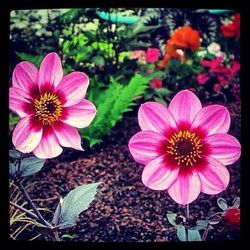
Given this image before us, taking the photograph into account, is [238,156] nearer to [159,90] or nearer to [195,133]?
[195,133]

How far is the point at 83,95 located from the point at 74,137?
0.16 m

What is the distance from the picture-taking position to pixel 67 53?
1.90m

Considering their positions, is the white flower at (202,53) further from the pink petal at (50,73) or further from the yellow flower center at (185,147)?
the pink petal at (50,73)

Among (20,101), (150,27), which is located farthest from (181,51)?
(20,101)

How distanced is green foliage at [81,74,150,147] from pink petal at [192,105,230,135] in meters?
0.24

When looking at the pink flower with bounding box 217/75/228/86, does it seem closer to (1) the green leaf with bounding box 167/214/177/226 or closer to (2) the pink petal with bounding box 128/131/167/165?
(2) the pink petal with bounding box 128/131/167/165

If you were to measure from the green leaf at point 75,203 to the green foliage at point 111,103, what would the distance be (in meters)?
0.17

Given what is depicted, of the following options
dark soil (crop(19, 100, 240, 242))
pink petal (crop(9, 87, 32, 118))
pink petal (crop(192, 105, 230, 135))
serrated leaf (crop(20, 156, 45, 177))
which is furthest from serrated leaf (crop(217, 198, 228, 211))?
pink petal (crop(9, 87, 32, 118))

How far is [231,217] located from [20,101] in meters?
0.87

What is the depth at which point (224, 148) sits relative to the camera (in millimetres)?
1810

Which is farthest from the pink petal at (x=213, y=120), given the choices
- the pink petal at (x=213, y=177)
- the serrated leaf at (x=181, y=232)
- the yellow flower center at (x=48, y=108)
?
the yellow flower center at (x=48, y=108)

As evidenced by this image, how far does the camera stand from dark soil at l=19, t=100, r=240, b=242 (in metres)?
1.83

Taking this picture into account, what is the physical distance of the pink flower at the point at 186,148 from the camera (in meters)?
1.80

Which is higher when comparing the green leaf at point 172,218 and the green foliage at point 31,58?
the green foliage at point 31,58
